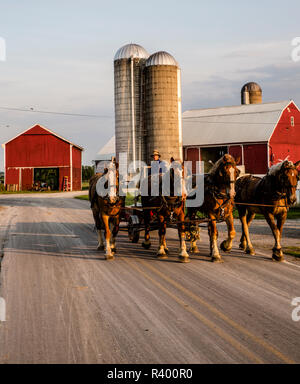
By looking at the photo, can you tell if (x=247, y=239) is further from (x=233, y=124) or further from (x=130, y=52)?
(x=233, y=124)

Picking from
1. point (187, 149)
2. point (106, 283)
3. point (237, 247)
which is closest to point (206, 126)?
point (187, 149)

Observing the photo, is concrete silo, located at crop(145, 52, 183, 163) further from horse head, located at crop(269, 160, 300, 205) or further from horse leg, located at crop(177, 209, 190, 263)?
horse head, located at crop(269, 160, 300, 205)

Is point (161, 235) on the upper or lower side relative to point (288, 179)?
lower

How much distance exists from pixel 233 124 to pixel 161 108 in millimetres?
19514

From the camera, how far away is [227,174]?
8.98 m

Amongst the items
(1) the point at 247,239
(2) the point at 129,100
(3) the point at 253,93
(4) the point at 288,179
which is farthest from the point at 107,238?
(3) the point at 253,93

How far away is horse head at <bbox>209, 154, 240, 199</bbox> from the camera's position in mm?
8945

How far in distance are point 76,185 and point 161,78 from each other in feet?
105

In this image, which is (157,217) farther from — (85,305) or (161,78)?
(161,78)

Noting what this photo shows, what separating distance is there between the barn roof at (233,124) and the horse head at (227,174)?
2809 centimetres

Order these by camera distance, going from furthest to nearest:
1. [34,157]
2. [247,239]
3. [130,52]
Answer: [34,157], [130,52], [247,239]

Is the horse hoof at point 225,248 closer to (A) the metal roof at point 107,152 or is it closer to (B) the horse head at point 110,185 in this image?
(B) the horse head at point 110,185

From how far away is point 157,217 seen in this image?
9.99 m
